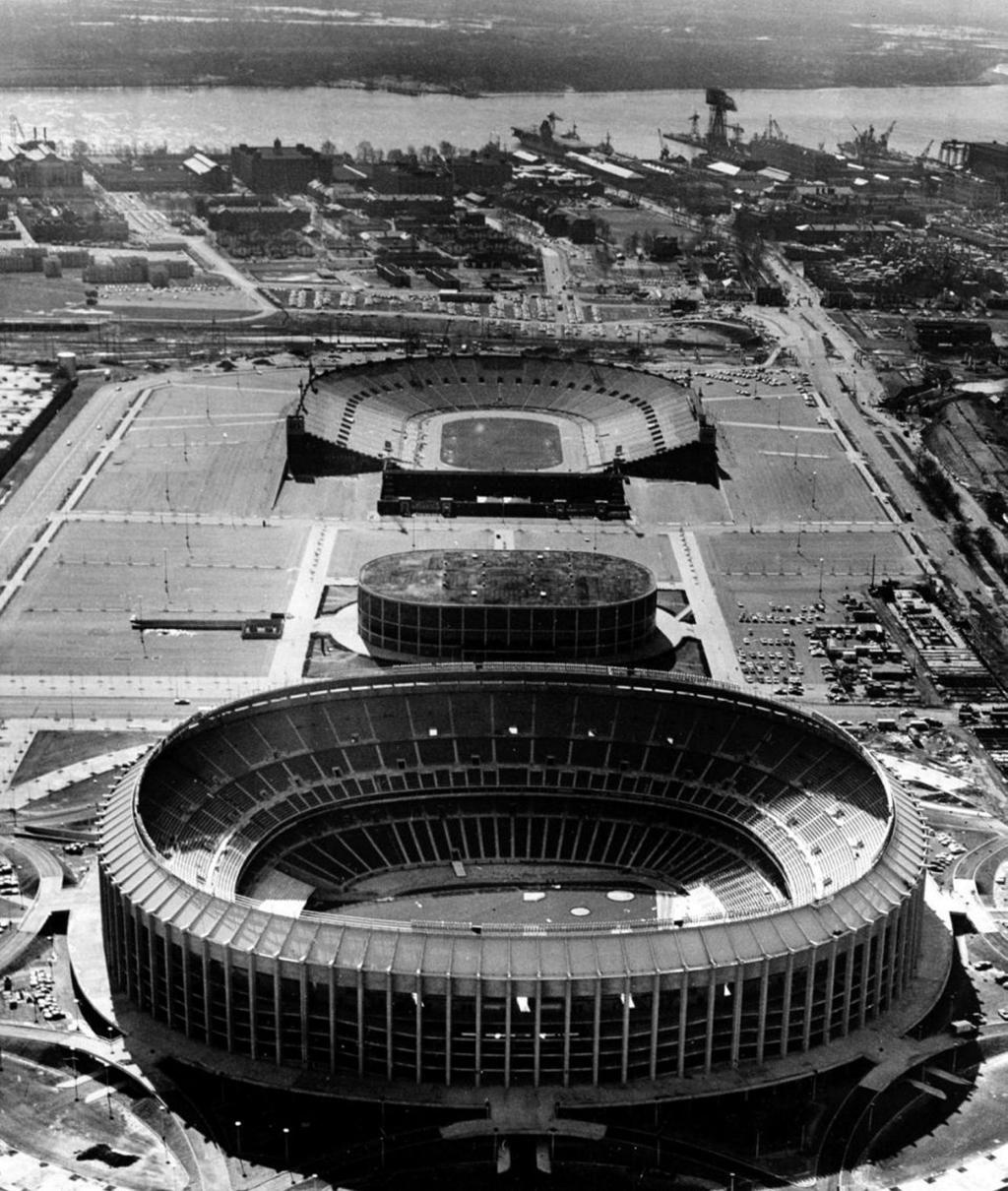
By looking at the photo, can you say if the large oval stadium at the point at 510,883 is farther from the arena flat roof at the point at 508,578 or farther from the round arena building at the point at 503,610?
the arena flat roof at the point at 508,578

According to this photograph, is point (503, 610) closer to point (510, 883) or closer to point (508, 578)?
point (508, 578)

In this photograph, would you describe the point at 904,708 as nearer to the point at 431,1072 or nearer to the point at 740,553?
the point at 740,553

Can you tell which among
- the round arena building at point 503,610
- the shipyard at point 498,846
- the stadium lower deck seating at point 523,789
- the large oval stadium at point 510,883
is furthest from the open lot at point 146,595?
the large oval stadium at point 510,883

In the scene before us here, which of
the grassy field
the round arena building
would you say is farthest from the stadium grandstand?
the round arena building

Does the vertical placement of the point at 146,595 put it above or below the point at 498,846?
below

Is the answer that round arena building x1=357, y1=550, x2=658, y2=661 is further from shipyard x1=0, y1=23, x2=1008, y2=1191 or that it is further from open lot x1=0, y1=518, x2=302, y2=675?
open lot x1=0, y1=518, x2=302, y2=675

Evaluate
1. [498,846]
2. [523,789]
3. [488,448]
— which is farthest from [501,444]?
[498,846]
